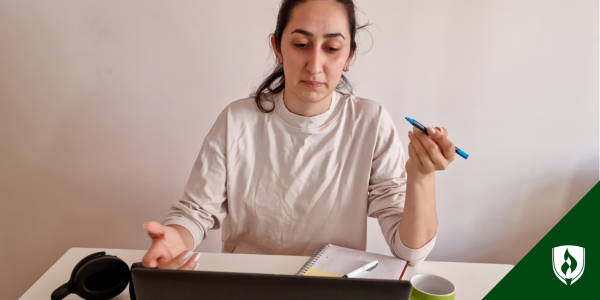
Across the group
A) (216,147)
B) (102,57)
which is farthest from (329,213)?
(102,57)

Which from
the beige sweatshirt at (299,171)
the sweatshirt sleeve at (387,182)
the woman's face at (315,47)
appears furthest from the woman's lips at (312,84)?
the sweatshirt sleeve at (387,182)

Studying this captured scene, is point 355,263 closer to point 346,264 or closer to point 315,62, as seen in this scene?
point 346,264

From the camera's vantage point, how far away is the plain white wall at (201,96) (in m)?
1.65

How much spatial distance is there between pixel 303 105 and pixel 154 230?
0.56 metres

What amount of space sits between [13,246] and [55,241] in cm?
19

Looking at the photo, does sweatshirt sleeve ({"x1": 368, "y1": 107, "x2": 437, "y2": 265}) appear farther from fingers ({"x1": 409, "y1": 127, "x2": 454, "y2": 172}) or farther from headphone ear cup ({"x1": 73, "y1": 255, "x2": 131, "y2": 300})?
headphone ear cup ({"x1": 73, "y1": 255, "x2": 131, "y2": 300})

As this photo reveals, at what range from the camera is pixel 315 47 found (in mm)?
1133

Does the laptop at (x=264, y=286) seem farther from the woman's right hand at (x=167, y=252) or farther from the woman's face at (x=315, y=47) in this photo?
the woman's face at (x=315, y=47)

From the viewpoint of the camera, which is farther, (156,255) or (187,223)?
(187,223)

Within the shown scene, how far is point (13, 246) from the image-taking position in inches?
74.7

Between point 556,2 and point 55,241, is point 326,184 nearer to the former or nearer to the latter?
point 556,2

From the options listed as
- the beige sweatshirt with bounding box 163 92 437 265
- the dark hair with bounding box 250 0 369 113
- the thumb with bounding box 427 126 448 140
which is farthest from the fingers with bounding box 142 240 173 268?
the thumb with bounding box 427 126 448 140

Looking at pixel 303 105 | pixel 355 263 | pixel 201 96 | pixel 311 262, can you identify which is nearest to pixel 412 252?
pixel 355 263

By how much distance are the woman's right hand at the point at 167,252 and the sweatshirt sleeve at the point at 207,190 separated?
0.13 m
